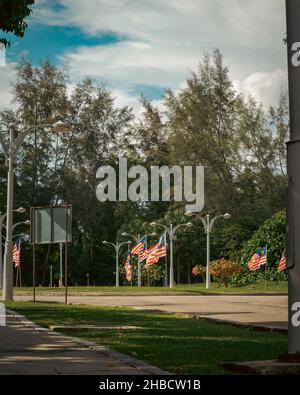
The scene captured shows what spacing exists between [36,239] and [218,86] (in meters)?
42.9

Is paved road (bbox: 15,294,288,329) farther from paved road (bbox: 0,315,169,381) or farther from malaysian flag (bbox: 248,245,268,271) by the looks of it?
malaysian flag (bbox: 248,245,268,271)

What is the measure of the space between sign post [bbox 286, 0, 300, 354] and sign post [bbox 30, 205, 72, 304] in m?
16.1

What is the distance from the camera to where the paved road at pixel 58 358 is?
321 inches

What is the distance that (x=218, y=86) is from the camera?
65.9m

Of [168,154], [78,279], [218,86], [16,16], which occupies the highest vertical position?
[218,86]

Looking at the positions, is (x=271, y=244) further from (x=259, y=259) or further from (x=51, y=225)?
(x=51, y=225)

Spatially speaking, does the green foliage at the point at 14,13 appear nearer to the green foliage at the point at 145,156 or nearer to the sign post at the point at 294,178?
the sign post at the point at 294,178

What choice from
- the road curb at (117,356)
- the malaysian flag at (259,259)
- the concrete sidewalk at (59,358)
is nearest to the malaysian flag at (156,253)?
the malaysian flag at (259,259)

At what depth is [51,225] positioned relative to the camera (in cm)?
2525

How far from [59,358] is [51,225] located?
52.2 feet

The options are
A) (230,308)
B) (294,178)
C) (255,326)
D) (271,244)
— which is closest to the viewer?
(294,178)

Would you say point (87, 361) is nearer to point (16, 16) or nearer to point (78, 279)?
point (16, 16)

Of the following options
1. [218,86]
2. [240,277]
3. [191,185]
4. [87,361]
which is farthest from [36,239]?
[218,86]

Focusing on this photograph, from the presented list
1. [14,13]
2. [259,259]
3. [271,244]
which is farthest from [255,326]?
[271,244]
